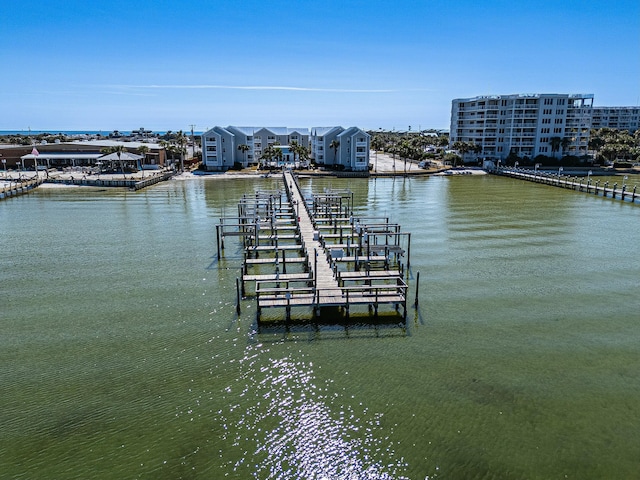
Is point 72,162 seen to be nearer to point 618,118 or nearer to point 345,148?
point 345,148

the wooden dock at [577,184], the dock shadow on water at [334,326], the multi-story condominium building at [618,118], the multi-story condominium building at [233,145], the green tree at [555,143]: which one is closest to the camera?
the dock shadow on water at [334,326]

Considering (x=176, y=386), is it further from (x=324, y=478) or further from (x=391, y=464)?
(x=391, y=464)

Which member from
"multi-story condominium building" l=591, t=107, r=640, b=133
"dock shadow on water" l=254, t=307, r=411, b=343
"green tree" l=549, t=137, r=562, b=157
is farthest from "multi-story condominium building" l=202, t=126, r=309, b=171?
"multi-story condominium building" l=591, t=107, r=640, b=133

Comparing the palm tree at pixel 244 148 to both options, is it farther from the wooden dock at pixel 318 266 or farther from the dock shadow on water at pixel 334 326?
the dock shadow on water at pixel 334 326

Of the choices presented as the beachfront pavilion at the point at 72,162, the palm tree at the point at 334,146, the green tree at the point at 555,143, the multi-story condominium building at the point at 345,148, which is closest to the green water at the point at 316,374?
the multi-story condominium building at the point at 345,148

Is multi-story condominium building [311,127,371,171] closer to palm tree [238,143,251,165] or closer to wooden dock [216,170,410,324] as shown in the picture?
palm tree [238,143,251,165]

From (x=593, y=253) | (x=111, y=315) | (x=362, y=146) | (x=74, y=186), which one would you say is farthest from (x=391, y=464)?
(x=362, y=146)
